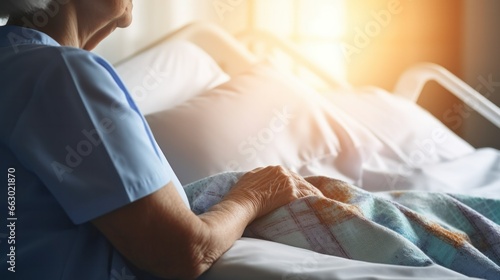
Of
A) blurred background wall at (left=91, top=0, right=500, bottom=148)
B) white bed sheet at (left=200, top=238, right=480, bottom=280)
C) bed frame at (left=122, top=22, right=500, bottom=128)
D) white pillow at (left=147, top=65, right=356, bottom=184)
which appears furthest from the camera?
blurred background wall at (left=91, top=0, right=500, bottom=148)

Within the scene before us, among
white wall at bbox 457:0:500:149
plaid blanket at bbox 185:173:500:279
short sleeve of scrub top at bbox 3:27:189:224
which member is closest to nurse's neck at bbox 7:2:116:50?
short sleeve of scrub top at bbox 3:27:189:224

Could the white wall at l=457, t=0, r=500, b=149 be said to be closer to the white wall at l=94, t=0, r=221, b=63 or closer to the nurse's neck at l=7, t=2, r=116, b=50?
the white wall at l=94, t=0, r=221, b=63

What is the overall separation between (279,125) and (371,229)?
0.76m

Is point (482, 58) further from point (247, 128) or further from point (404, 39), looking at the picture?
point (247, 128)

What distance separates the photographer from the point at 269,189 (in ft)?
3.45

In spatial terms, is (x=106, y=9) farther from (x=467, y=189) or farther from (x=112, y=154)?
(x=467, y=189)

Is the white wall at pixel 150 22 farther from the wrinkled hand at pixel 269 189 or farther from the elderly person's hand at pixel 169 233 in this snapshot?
the elderly person's hand at pixel 169 233

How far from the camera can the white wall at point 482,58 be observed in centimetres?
300

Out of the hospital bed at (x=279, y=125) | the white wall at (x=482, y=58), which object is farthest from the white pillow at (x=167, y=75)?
the white wall at (x=482, y=58)

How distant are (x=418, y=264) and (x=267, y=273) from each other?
20 centimetres

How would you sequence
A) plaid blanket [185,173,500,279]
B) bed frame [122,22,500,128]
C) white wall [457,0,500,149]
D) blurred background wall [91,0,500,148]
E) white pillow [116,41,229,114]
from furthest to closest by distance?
1. white wall [457,0,500,149]
2. blurred background wall [91,0,500,148]
3. bed frame [122,22,500,128]
4. white pillow [116,41,229,114]
5. plaid blanket [185,173,500,279]

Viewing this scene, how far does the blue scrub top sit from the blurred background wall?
73.7 inches

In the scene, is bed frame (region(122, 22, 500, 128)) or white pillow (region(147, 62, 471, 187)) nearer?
white pillow (region(147, 62, 471, 187))

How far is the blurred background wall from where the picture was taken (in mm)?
2889
